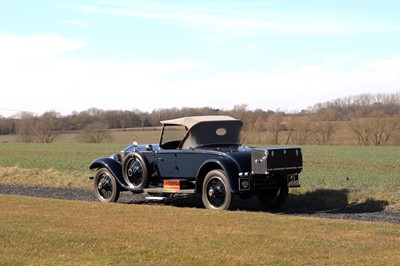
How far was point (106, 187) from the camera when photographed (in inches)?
608

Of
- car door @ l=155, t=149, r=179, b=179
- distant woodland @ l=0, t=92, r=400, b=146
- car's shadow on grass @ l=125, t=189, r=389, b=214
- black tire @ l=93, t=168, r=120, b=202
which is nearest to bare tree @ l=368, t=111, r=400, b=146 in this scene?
distant woodland @ l=0, t=92, r=400, b=146

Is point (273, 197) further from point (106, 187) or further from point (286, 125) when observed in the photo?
point (286, 125)

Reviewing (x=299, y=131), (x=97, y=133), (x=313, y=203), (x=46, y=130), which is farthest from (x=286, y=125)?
(x=313, y=203)

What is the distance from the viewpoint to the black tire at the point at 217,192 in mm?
13078

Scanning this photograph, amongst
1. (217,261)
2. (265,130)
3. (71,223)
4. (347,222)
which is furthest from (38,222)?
(265,130)

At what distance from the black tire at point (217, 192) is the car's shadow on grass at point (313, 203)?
953mm

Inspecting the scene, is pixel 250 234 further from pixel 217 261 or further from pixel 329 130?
pixel 329 130

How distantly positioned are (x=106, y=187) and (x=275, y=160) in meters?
4.51

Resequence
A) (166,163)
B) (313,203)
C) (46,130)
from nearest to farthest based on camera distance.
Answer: (166,163)
(313,203)
(46,130)

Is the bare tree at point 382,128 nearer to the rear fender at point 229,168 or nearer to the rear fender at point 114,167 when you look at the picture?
the rear fender at point 114,167

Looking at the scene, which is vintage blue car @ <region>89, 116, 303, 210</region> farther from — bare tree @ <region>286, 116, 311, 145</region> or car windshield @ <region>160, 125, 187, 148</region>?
bare tree @ <region>286, 116, 311, 145</region>

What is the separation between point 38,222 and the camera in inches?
423

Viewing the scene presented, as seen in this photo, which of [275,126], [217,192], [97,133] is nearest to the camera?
[217,192]

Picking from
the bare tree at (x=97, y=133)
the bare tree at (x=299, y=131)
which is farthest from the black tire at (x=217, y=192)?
the bare tree at (x=97, y=133)
